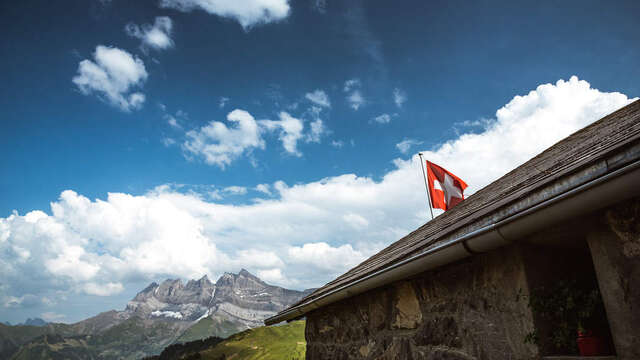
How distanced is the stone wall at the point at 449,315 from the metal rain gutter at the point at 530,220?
258mm

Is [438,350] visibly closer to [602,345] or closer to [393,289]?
[393,289]

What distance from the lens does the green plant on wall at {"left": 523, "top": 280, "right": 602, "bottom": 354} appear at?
233cm

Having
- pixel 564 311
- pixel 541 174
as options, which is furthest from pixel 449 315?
pixel 541 174

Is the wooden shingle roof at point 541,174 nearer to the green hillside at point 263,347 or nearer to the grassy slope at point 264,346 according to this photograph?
the green hillside at point 263,347

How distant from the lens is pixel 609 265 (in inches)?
85.8

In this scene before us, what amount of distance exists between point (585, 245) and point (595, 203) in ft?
2.93

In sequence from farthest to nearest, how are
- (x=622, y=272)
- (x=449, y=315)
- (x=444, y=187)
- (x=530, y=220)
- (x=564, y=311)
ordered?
(x=444, y=187), (x=449, y=315), (x=564, y=311), (x=530, y=220), (x=622, y=272)

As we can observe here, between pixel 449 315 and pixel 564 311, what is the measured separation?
95 cm

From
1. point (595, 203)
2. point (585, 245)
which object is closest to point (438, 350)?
point (585, 245)

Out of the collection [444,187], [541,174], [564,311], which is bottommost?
[564,311]

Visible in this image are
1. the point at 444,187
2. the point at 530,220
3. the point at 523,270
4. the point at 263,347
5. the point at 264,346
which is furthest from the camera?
the point at 264,346

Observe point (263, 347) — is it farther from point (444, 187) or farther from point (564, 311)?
point (564, 311)

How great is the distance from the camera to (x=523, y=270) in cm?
263

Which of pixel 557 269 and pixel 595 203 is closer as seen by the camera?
pixel 595 203
